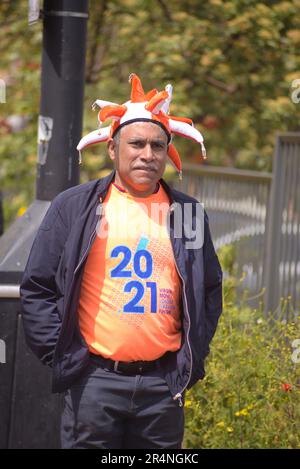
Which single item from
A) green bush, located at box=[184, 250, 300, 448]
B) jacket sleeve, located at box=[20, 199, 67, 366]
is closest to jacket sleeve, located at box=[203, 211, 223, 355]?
jacket sleeve, located at box=[20, 199, 67, 366]

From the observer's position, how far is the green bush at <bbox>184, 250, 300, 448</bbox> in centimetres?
500

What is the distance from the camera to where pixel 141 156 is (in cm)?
392

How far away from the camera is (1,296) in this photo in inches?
193

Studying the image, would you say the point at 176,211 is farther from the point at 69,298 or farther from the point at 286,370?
the point at 286,370

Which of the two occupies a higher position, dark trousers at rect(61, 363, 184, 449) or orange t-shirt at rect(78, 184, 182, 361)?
orange t-shirt at rect(78, 184, 182, 361)

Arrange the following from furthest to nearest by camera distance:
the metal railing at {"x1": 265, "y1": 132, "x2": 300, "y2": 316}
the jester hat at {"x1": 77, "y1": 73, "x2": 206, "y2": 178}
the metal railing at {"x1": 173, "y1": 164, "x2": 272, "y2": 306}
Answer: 1. the metal railing at {"x1": 173, "y1": 164, "x2": 272, "y2": 306}
2. the metal railing at {"x1": 265, "y1": 132, "x2": 300, "y2": 316}
3. the jester hat at {"x1": 77, "y1": 73, "x2": 206, "y2": 178}

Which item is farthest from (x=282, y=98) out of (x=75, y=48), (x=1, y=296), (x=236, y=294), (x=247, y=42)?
(x=1, y=296)

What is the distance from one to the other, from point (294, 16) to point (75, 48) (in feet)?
17.2

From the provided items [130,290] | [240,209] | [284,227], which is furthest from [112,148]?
[240,209]

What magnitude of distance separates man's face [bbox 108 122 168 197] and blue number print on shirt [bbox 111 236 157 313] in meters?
0.23

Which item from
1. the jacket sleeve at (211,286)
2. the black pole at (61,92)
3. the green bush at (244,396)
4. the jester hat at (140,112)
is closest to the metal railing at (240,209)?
the green bush at (244,396)

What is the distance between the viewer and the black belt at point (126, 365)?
12.7 feet

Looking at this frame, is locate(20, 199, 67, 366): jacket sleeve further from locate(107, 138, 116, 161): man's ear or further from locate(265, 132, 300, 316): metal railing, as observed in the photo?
locate(265, 132, 300, 316): metal railing
